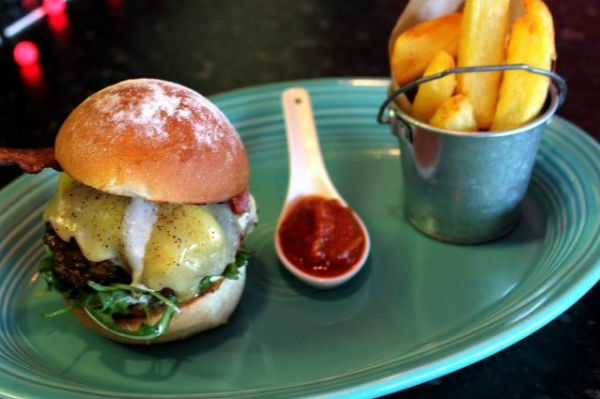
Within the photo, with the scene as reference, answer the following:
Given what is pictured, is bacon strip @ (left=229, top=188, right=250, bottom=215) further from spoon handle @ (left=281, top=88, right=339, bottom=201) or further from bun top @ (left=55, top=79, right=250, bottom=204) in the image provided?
spoon handle @ (left=281, top=88, right=339, bottom=201)

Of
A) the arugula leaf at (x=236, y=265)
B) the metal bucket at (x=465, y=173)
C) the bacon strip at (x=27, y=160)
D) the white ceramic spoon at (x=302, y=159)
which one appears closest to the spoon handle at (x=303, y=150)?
the white ceramic spoon at (x=302, y=159)

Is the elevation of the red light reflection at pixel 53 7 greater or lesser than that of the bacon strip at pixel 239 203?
lesser

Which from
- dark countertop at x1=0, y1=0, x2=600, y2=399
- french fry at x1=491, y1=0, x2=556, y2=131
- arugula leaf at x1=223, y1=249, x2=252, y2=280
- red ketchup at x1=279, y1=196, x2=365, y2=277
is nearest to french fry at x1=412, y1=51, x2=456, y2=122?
french fry at x1=491, y1=0, x2=556, y2=131

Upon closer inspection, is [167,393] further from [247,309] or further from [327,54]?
[327,54]

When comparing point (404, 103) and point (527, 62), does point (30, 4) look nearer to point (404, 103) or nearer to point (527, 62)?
point (404, 103)

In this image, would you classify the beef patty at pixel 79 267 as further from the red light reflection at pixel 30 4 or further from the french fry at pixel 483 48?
the red light reflection at pixel 30 4
